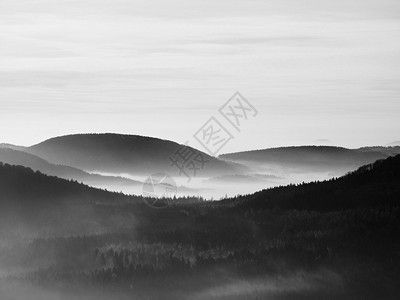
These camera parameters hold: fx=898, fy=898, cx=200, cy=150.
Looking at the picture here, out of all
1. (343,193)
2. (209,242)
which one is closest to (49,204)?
(209,242)

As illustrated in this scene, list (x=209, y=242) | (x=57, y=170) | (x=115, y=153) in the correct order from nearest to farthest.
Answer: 1. (x=209, y=242)
2. (x=57, y=170)
3. (x=115, y=153)

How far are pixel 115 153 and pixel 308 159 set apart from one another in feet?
160

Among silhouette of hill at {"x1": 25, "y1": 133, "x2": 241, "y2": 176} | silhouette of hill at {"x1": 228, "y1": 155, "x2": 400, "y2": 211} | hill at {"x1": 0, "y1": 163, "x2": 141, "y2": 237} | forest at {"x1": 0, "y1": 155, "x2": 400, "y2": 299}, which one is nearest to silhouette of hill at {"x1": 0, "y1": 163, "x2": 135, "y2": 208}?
hill at {"x1": 0, "y1": 163, "x2": 141, "y2": 237}

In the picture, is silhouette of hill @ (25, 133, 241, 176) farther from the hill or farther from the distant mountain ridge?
the hill

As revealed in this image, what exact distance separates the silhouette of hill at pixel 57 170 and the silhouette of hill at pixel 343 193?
212 ft

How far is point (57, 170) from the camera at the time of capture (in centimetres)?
12262

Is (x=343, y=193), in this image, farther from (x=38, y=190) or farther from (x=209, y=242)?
(x=38, y=190)

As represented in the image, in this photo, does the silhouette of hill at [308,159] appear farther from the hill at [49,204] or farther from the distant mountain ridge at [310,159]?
the hill at [49,204]

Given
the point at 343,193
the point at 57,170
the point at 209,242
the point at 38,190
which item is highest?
the point at 57,170

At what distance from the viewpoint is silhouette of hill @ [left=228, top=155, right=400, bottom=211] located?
1973 inches

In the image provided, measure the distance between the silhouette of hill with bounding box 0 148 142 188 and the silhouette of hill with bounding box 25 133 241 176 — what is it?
19.0 m

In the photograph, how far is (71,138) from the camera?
162m

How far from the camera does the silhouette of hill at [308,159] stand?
186m

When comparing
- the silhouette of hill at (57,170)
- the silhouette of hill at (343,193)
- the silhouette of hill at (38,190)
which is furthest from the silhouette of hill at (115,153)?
the silhouette of hill at (343,193)
